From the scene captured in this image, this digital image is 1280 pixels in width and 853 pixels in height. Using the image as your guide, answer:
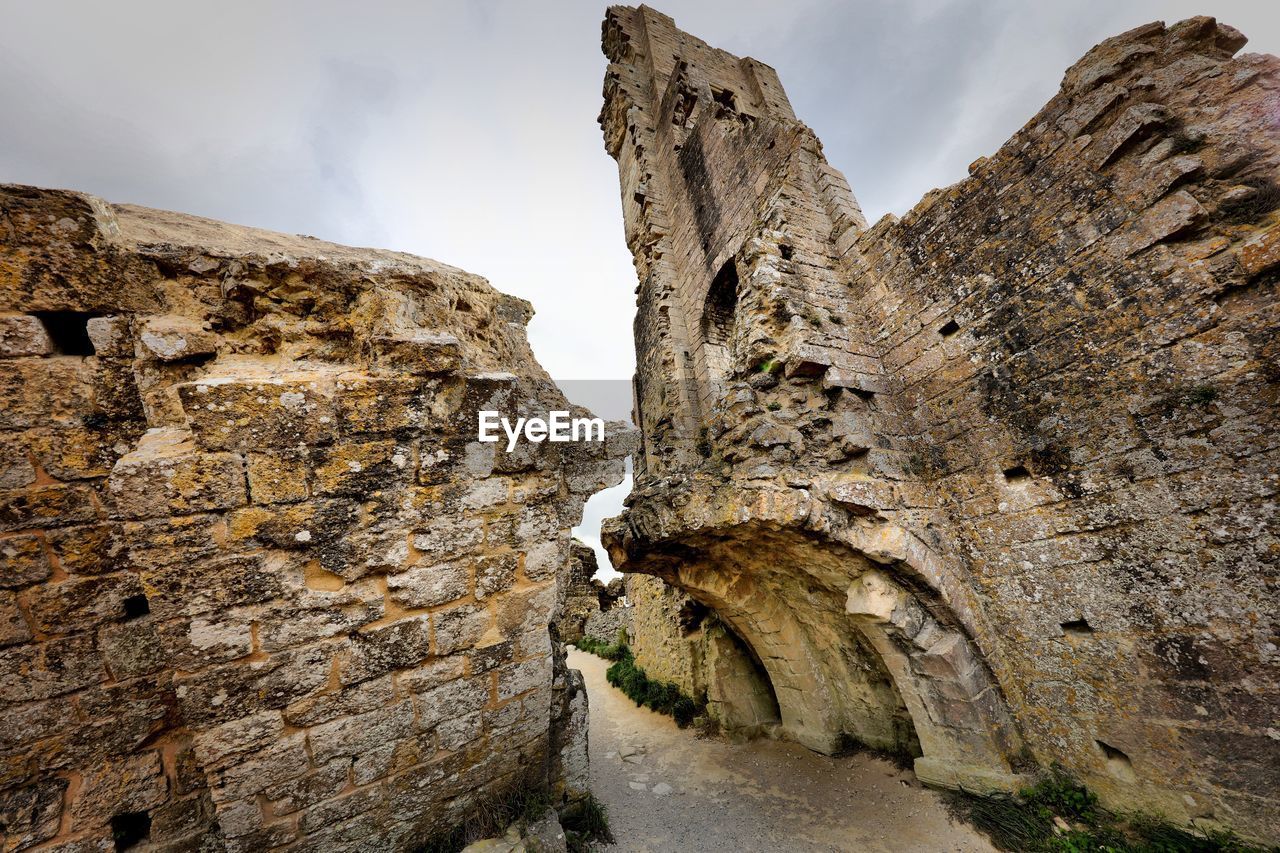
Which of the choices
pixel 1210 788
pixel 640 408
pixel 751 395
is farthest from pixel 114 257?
pixel 640 408

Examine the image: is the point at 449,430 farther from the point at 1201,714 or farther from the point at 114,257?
the point at 1201,714

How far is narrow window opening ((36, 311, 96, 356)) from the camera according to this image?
220cm

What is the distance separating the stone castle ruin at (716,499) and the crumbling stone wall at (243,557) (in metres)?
0.02

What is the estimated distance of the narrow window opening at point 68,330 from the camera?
7.22ft

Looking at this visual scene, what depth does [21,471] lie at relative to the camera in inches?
81.2

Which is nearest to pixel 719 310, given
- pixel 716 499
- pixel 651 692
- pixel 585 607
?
pixel 716 499

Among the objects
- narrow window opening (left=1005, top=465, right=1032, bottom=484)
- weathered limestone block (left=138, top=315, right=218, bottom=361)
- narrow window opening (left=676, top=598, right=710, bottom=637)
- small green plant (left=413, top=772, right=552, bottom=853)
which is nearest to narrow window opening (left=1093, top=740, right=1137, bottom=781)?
narrow window opening (left=1005, top=465, right=1032, bottom=484)

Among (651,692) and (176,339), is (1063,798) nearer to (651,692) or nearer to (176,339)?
(651,692)

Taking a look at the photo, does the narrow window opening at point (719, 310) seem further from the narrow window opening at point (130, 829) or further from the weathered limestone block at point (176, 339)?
the narrow window opening at point (130, 829)

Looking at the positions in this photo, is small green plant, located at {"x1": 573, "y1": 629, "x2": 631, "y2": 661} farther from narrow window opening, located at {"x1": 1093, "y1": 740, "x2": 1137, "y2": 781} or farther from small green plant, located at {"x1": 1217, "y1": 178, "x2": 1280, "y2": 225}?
small green plant, located at {"x1": 1217, "y1": 178, "x2": 1280, "y2": 225}

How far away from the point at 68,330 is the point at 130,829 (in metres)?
2.43

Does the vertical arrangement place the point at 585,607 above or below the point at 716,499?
below

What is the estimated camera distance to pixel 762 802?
4699 mm

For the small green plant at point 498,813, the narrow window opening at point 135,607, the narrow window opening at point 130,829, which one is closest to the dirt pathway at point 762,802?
the small green plant at point 498,813
